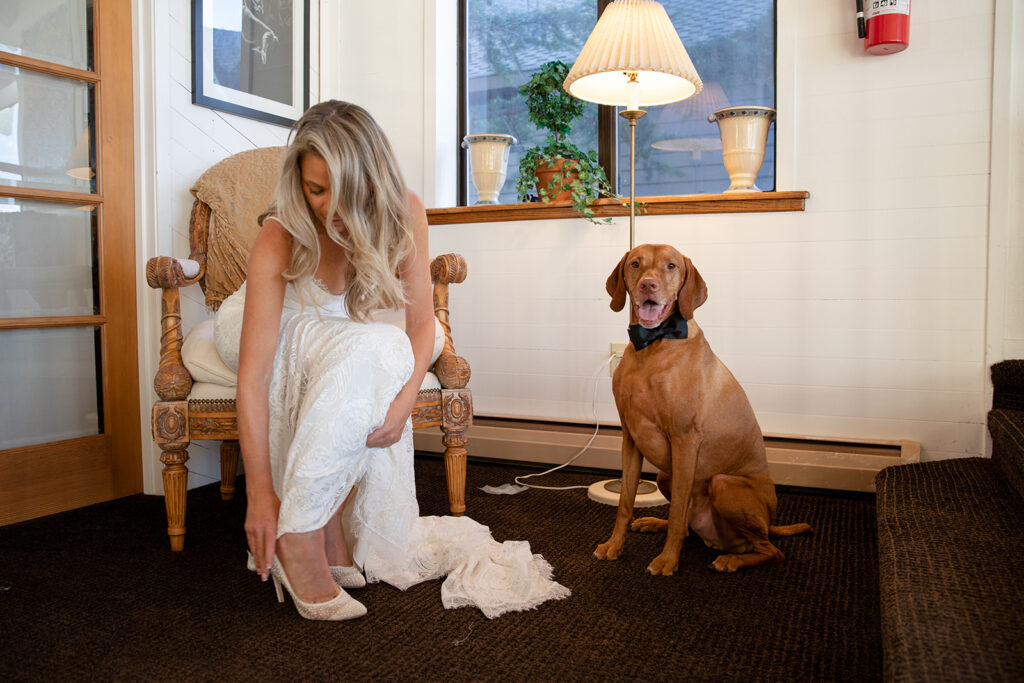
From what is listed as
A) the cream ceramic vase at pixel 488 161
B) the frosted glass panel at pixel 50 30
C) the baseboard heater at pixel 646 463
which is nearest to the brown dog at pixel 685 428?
the baseboard heater at pixel 646 463

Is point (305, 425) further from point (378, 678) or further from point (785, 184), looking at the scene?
point (785, 184)

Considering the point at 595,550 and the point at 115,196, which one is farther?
the point at 115,196

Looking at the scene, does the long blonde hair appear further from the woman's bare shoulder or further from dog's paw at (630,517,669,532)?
dog's paw at (630,517,669,532)

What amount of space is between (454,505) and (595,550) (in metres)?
0.47

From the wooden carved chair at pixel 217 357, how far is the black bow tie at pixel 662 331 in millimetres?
560

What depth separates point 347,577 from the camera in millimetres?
1656

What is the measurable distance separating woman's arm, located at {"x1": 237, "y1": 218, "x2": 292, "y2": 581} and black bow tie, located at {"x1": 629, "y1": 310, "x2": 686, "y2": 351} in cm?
85

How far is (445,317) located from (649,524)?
85 cm

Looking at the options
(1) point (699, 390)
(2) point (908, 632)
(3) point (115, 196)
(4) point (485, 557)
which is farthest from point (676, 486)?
(3) point (115, 196)

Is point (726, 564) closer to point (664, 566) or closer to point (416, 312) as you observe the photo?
point (664, 566)

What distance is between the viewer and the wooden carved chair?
1.98m

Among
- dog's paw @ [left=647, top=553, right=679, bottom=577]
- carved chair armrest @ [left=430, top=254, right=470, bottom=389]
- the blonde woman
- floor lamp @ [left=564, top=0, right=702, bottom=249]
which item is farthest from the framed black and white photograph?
dog's paw @ [left=647, top=553, right=679, bottom=577]

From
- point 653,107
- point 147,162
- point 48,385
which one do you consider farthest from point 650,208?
point 48,385

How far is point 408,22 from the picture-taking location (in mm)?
3414
